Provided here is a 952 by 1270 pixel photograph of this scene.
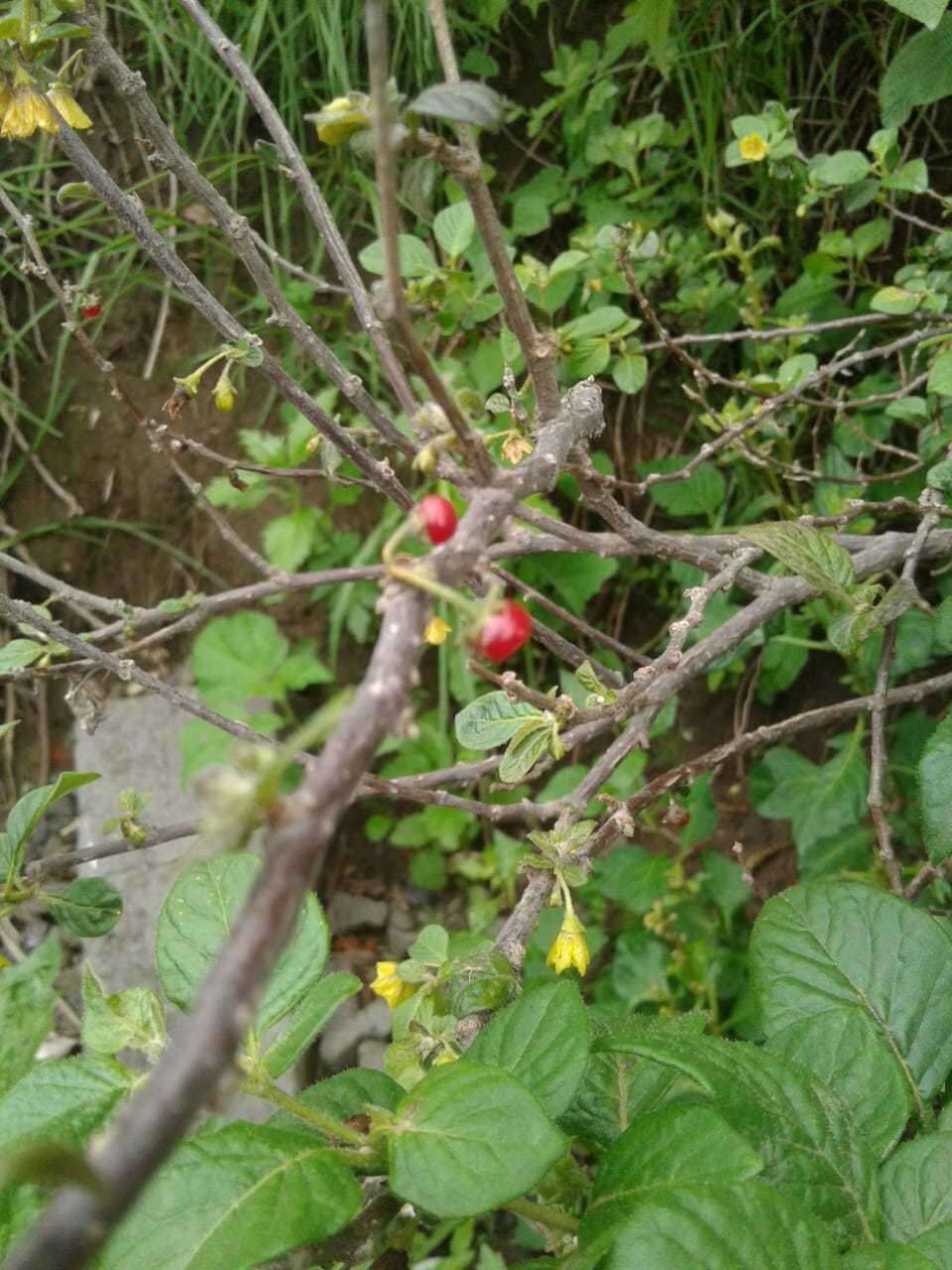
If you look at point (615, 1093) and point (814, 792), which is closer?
point (615, 1093)

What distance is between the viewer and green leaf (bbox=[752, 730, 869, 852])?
1875mm

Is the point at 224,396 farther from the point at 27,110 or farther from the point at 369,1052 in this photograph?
the point at 369,1052

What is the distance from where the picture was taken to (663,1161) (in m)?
0.83

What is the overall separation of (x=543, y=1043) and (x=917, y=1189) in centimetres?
33

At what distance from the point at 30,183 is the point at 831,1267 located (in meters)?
2.48

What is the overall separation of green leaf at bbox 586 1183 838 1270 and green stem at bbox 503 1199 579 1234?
0.64 feet

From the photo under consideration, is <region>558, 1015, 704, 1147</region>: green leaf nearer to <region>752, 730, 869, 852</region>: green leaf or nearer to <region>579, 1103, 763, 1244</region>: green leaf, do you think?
<region>579, 1103, 763, 1244</region>: green leaf

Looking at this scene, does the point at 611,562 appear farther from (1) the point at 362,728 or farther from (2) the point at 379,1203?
(1) the point at 362,728

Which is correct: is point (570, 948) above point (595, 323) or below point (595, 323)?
below

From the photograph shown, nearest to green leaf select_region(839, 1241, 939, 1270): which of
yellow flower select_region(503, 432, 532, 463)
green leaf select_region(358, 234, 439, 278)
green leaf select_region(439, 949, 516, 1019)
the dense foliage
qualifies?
the dense foliage

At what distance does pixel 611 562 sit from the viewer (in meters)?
2.13

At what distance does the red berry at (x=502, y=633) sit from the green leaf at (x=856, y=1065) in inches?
22.9

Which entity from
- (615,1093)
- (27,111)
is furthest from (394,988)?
(27,111)

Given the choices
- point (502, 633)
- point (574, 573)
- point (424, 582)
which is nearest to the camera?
point (424, 582)
